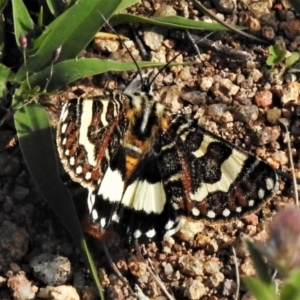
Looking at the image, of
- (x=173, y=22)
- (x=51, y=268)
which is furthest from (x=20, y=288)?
(x=173, y=22)

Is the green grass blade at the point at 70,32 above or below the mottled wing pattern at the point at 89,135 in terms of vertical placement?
above

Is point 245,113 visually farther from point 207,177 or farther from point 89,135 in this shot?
point 89,135

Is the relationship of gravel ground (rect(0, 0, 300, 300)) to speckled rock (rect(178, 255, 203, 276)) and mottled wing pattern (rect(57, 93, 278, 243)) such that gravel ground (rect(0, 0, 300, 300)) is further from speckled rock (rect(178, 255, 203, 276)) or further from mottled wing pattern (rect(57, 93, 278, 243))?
mottled wing pattern (rect(57, 93, 278, 243))

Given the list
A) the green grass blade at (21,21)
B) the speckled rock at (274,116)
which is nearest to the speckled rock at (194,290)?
the speckled rock at (274,116)

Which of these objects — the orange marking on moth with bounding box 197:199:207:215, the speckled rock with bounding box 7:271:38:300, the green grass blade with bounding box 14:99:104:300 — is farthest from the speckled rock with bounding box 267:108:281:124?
the speckled rock with bounding box 7:271:38:300

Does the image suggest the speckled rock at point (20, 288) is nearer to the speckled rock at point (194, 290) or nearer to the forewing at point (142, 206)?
the forewing at point (142, 206)

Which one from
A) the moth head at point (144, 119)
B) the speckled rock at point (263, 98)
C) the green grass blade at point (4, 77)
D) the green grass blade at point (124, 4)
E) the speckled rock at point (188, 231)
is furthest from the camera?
the speckled rock at point (263, 98)

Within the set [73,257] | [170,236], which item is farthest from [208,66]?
[73,257]

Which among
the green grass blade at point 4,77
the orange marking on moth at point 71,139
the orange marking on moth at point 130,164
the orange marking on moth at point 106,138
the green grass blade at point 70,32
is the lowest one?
the orange marking on moth at point 130,164
